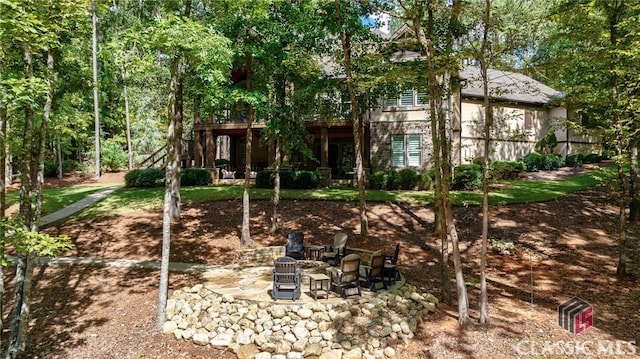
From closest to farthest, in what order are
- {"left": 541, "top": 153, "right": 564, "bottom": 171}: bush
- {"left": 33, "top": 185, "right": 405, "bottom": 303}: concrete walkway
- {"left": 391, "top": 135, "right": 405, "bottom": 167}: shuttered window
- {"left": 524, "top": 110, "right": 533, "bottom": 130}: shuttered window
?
{"left": 33, "top": 185, "right": 405, "bottom": 303}: concrete walkway → {"left": 391, "top": 135, "right": 405, "bottom": 167}: shuttered window → {"left": 541, "top": 153, "right": 564, "bottom": 171}: bush → {"left": 524, "top": 110, "right": 533, "bottom": 130}: shuttered window

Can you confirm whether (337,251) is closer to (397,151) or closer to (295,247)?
(295,247)

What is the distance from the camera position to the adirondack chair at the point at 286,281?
9.28m

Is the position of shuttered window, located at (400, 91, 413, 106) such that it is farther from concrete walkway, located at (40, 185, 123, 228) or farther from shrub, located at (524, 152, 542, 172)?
concrete walkway, located at (40, 185, 123, 228)

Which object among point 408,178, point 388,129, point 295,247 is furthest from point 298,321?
point 388,129

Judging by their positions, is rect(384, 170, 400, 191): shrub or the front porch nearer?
rect(384, 170, 400, 191): shrub

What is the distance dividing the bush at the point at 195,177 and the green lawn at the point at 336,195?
1.56 metres

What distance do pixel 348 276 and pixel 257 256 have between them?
4.74 m

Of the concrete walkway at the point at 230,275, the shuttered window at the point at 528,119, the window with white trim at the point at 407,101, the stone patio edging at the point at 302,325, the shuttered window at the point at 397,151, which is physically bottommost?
the stone patio edging at the point at 302,325

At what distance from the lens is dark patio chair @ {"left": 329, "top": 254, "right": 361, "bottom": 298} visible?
9.44 metres

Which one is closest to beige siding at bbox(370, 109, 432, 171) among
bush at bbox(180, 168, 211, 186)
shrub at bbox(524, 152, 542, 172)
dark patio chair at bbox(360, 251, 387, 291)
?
shrub at bbox(524, 152, 542, 172)

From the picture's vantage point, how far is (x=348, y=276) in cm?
962

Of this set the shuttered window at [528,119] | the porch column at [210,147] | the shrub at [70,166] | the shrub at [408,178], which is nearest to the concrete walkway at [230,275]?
the shrub at [408,178]

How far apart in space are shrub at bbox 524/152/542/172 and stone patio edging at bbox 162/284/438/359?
2091 cm

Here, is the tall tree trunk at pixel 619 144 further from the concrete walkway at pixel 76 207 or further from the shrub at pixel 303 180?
Result: the concrete walkway at pixel 76 207
